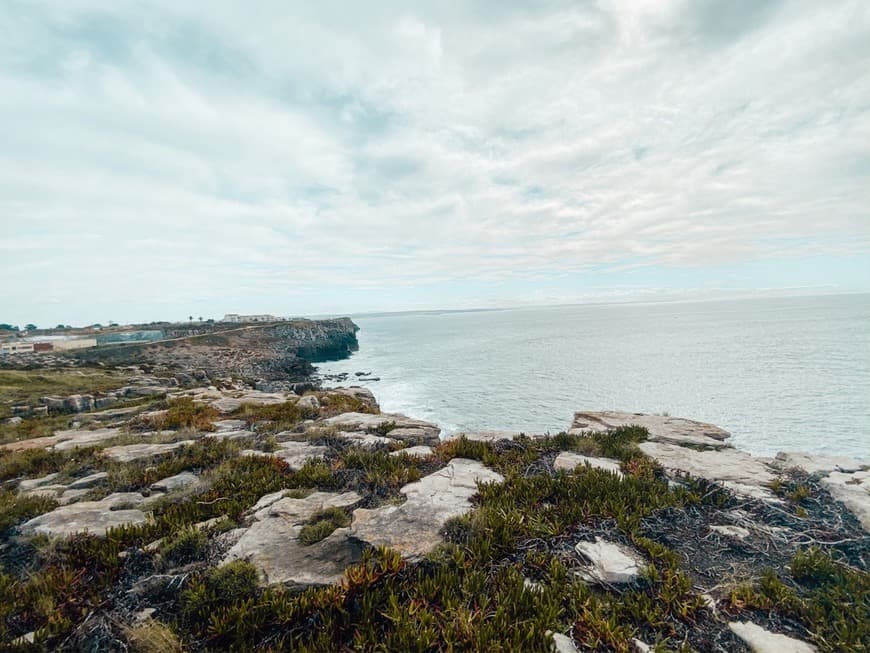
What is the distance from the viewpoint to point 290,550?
16.6ft

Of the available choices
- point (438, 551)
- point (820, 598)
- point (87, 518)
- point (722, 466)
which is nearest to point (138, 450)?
point (87, 518)

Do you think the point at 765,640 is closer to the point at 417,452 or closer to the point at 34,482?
the point at 417,452

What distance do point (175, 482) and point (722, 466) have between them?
11830 mm

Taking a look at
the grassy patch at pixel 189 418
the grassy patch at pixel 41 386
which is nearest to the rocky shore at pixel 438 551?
the grassy patch at pixel 189 418

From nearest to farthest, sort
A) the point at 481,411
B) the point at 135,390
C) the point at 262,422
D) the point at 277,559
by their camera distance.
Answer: the point at 277,559, the point at 262,422, the point at 135,390, the point at 481,411

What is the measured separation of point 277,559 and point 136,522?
9.91 ft

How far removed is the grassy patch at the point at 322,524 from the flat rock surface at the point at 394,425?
455cm

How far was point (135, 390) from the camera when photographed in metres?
21.8

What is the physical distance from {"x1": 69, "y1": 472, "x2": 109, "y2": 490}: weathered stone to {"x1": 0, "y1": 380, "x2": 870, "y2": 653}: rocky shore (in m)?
0.05

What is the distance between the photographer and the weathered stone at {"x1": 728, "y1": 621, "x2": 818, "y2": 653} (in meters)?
3.59

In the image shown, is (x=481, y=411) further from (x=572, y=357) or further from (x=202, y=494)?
(x=572, y=357)

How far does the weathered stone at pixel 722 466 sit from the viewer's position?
701 cm

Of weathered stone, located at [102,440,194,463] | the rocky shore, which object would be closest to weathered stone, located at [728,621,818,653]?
the rocky shore

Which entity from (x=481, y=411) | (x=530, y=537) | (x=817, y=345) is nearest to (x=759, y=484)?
(x=530, y=537)
